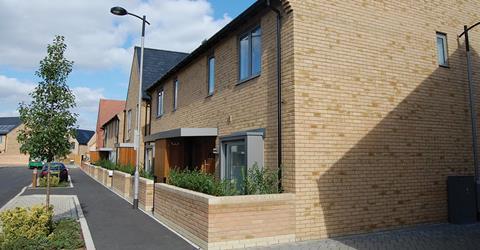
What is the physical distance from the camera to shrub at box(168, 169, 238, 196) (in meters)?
8.28

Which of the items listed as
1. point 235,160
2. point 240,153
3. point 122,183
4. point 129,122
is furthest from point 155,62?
point 240,153

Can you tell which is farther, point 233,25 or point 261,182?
point 233,25

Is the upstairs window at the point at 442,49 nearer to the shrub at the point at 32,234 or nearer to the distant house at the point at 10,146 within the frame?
the shrub at the point at 32,234

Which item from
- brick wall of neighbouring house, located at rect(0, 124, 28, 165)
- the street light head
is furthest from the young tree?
brick wall of neighbouring house, located at rect(0, 124, 28, 165)

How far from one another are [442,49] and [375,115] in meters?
3.52

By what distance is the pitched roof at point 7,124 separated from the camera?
7529 cm

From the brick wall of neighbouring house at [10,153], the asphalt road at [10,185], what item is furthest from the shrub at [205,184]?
the brick wall of neighbouring house at [10,153]

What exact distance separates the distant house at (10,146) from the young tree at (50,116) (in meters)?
64.8

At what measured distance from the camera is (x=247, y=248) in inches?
290

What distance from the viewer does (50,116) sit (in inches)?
388

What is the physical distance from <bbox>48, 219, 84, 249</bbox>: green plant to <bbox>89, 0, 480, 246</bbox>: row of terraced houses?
13.3 ft

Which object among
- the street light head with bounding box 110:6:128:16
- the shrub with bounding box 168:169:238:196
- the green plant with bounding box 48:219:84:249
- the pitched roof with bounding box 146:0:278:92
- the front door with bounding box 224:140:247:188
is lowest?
the green plant with bounding box 48:219:84:249

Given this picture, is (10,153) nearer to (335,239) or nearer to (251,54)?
(251,54)

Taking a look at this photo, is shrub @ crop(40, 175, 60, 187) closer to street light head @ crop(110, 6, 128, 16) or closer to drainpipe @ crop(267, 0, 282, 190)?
street light head @ crop(110, 6, 128, 16)
